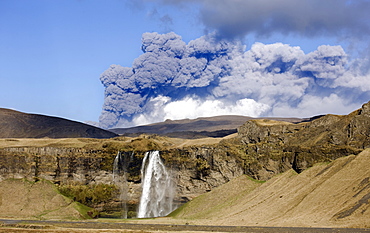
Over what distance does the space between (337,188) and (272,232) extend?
18.8 metres

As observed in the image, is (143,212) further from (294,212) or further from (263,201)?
(294,212)

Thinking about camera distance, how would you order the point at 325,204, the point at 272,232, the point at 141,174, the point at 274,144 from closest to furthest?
1. the point at 272,232
2. the point at 325,204
3. the point at 274,144
4. the point at 141,174

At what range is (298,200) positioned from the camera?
9075 centimetres

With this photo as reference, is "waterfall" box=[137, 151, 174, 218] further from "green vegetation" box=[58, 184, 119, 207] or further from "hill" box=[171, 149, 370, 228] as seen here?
"hill" box=[171, 149, 370, 228]

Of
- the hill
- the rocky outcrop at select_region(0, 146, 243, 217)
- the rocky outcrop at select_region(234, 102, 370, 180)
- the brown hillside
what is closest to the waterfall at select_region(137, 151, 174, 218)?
the rocky outcrop at select_region(0, 146, 243, 217)

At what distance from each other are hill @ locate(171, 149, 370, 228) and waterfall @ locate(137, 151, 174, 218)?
16133 millimetres

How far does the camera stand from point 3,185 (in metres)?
130

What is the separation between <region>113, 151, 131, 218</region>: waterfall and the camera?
5514 inches

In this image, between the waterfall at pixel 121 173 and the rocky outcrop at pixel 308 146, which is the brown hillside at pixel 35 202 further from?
the rocky outcrop at pixel 308 146

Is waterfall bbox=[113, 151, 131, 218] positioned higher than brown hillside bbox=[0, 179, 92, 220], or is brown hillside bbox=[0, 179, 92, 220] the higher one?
waterfall bbox=[113, 151, 131, 218]

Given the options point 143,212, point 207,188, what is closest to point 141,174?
point 143,212

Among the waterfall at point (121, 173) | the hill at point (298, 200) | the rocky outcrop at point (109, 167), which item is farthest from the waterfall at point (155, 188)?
the hill at point (298, 200)

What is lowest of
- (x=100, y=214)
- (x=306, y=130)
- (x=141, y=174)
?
(x=100, y=214)

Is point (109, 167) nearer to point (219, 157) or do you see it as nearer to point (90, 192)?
point (90, 192)
